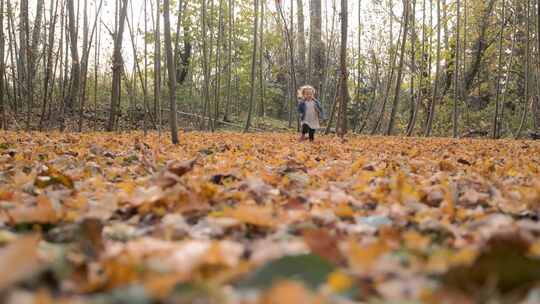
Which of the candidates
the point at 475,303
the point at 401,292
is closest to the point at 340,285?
the point at 401,292

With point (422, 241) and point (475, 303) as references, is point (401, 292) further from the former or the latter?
point (422, 241)

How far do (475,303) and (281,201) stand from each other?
1.25 meters

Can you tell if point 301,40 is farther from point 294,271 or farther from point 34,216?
point 294,271

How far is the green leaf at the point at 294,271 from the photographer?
3.11 ft

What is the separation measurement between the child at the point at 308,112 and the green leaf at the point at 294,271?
8549 mm

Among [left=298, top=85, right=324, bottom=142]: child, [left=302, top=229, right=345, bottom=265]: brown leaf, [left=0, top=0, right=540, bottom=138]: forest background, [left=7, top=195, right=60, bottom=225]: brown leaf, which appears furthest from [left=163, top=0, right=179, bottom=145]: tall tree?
[left=0, top=0, right=540, bottom=138]: forest background

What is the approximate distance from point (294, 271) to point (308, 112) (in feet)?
29.3

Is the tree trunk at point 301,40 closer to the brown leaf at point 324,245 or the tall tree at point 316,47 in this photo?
the tall tree at point 316,47

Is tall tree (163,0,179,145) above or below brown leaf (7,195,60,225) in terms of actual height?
above

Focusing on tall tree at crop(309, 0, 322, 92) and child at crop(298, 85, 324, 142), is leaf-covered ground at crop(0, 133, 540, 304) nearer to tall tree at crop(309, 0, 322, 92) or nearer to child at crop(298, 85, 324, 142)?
child at crop(298, 85, 324, 142)

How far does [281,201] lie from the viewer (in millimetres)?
2074

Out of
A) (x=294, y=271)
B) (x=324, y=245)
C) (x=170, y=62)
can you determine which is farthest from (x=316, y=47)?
(x=294, y=271)

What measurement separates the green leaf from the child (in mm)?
8549

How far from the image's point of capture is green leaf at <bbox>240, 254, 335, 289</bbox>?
947 mm
